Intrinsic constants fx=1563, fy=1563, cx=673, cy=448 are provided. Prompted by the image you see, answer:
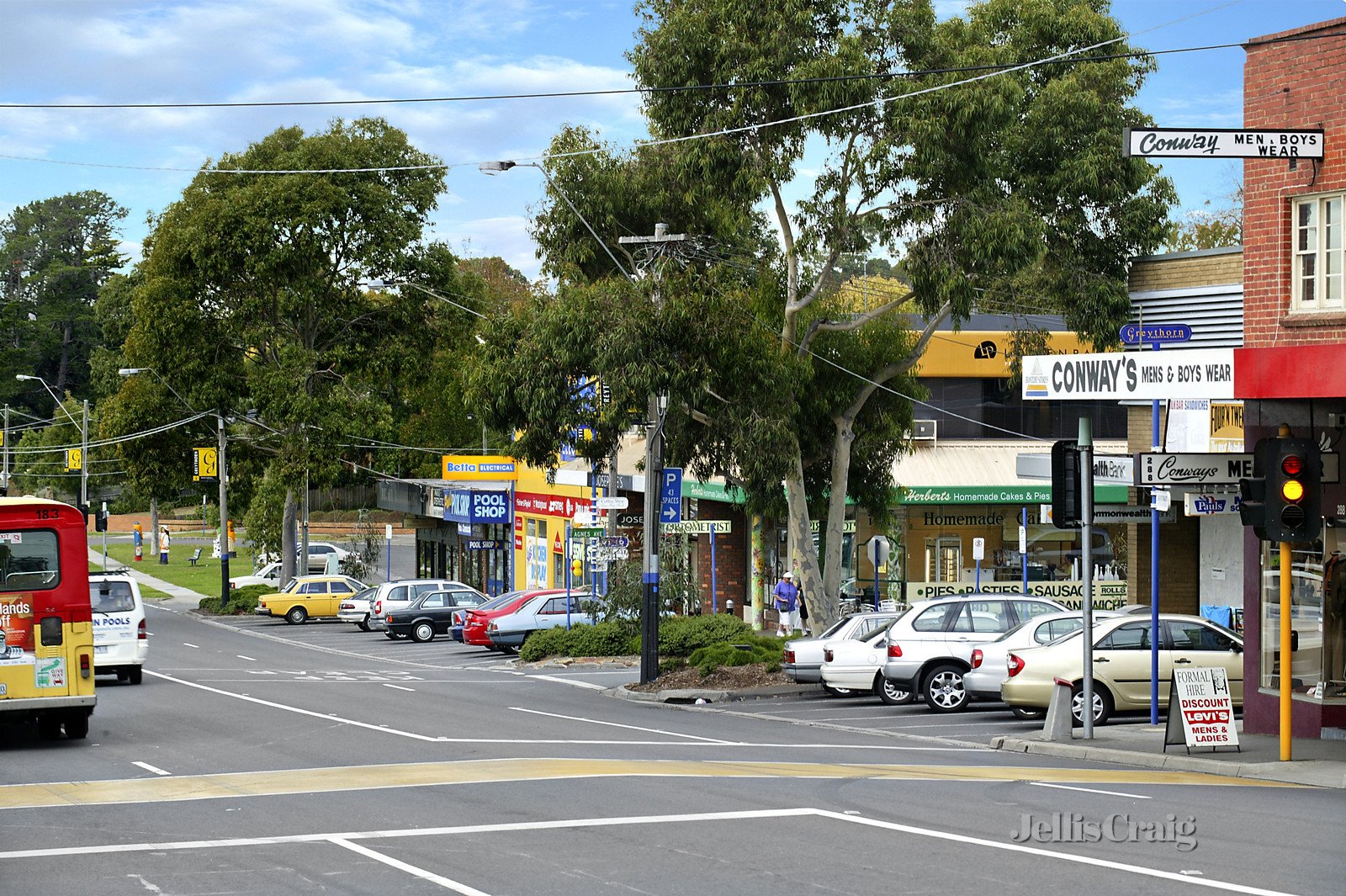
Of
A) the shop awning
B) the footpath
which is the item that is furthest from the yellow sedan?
the shop awning

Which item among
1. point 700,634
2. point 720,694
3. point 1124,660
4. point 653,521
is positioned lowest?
point 720,694

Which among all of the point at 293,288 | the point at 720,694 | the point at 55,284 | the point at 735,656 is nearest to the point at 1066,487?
the point at 720,694

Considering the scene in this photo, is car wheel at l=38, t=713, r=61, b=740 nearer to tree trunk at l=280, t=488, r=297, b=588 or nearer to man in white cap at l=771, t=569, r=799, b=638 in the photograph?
man in white cap at l=771, t=569, r=799, b=638

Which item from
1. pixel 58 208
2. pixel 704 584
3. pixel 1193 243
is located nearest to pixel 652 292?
pixel 704 584

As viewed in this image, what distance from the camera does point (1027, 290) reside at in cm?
3516

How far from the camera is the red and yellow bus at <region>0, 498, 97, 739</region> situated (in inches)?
682

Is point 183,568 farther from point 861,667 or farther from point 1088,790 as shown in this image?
point 1088,790

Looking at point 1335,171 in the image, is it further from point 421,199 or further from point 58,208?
point 58,208

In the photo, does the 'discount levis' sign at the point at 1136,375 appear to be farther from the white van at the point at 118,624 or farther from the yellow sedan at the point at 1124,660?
the white van at the point at 118,624

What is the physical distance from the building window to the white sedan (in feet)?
Answer: 27.4

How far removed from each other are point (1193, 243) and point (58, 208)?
87.2 m

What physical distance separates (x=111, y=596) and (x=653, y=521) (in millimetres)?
9323

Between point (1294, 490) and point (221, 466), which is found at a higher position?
point (221, 466)

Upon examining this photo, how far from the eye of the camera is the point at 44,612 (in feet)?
57.2
